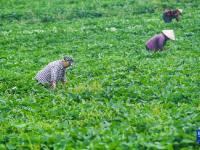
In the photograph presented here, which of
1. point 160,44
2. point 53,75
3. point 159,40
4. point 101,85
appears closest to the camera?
point 53,75

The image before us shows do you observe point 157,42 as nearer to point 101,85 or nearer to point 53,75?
point 101,85

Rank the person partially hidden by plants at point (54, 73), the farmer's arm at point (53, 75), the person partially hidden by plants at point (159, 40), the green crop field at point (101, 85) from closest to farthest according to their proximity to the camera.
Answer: the green crop field at point (101, 85) → the farmer's arm at point (53, 75) → the person partially hidden by plants at point (54, 73) → the person partially hidden by plants at point (159, 40)

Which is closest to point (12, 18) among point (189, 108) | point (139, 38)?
point (139, 38)

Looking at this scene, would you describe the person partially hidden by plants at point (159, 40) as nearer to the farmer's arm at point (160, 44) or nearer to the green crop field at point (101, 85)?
the farmer's arm at point (160, 44)

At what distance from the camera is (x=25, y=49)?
20656 millimetres

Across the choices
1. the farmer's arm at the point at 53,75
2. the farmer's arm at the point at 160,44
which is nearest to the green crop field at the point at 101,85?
the farmer's arm at the point at 53,75

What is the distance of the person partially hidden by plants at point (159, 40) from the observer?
17.7m

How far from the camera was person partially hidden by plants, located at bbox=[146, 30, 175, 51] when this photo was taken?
1771 centimetres

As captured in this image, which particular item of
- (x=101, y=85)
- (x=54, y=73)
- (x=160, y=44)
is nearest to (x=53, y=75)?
(x=54, y=73)

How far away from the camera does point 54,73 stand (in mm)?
12547

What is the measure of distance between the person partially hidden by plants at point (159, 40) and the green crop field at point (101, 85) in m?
0.35

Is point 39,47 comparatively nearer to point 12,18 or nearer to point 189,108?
point 12,18

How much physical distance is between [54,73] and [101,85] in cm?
141

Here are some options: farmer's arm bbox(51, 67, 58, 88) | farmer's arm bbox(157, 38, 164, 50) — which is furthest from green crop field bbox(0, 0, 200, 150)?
farmer's arm bbox(157, 38, 164, 50)
